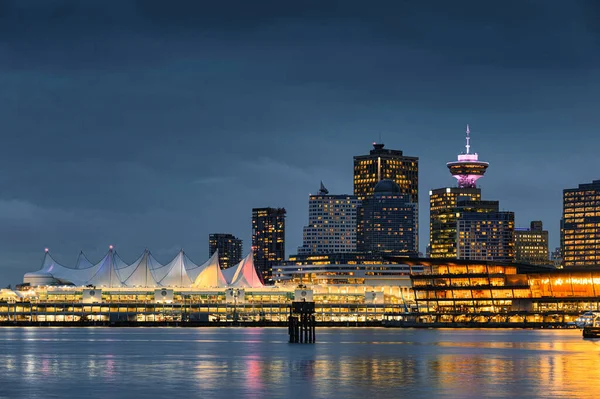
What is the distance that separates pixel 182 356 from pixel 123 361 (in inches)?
389

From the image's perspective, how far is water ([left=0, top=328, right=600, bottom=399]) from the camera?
226ft

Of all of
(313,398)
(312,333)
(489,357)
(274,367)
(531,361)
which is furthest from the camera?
(312,333)

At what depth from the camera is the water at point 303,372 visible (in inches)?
2707

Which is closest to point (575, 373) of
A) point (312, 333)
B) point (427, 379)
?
point (427, 379)

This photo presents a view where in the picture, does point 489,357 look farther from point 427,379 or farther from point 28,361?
point 28,361

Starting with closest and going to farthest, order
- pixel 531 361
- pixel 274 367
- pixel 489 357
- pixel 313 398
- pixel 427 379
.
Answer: pixel 313 398, pixel 427 379, pixel 274 367, pixel 531 361, pixel 489 357

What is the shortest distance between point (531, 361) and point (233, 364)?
80.2 feet

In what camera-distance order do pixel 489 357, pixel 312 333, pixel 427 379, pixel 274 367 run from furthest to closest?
1. pixel 312 333
2. pixel 489 357
3. pixel 274 367
4. pixel 427 379

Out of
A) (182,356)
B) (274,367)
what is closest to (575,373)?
(274,367)

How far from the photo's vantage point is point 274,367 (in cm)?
9031

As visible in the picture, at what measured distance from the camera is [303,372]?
277 feet

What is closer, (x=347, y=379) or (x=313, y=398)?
(x=313, y=398)

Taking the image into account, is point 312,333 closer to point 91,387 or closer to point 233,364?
point 233,364

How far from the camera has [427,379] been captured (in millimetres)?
77312
